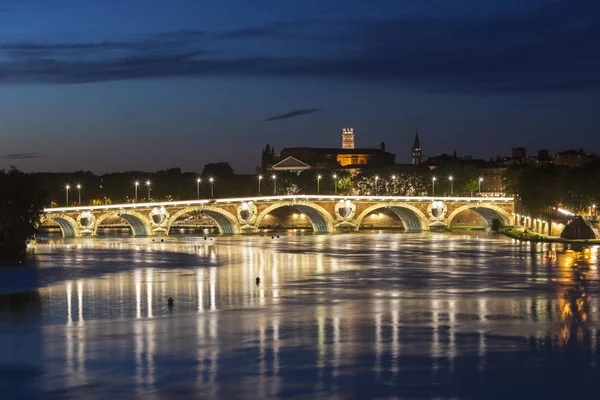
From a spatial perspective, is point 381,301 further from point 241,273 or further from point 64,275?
point 64,275

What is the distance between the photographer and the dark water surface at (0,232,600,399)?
31.0 meters

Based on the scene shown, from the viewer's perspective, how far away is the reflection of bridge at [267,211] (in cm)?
10094

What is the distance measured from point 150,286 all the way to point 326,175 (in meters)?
127

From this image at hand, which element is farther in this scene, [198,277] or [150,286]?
[198,277]

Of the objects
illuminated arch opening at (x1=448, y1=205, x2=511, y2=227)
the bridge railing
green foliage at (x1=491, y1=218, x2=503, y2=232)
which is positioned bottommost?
green foliage at (x1=491, y1=218, x2=503, y2=232)

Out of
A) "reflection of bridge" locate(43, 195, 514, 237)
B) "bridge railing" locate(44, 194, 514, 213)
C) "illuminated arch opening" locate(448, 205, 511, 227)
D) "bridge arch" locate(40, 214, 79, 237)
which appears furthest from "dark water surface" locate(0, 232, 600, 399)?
"illuminated arch opening" locate(448, 205, 511, 227)

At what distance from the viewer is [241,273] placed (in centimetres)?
6225

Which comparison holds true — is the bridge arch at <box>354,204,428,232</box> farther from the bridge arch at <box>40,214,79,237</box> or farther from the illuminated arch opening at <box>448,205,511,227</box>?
the bridge arch at <box>40,214,79,237</box>

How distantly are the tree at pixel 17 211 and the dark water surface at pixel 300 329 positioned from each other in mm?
1821

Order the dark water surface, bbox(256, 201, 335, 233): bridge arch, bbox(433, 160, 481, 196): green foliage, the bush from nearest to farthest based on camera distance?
1. the dark water surface
2. bbox(256, 201, 335, 233): bridge arch
3. the bush
4. bbox(433, 160, 481, 196): green foliage

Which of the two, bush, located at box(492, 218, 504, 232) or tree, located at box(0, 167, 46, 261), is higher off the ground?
tree, located at box(0, 167, 46, 261)

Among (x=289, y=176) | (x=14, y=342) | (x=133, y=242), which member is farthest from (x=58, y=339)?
(x=289, y=176)

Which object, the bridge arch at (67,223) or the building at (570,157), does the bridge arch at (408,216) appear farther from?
the building at (570,157)

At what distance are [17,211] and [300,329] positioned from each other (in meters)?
32.1
